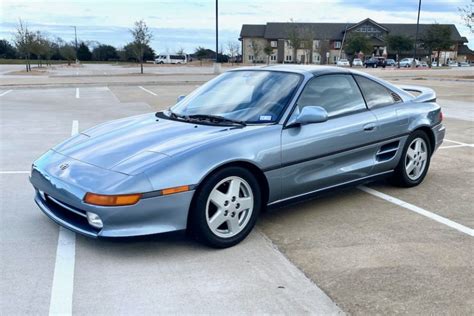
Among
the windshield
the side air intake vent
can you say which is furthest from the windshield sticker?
the side air intake vent

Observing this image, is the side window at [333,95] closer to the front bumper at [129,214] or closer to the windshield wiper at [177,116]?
the windshield wiper at [177,116]

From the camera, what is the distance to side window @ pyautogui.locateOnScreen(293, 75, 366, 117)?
4.46 metres

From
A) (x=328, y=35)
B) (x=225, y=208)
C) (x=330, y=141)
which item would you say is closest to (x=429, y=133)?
(x=330, y=141)

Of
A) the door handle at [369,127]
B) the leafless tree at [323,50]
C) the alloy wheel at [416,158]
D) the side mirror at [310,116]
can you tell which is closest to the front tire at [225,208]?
the side mirror at [310,116]

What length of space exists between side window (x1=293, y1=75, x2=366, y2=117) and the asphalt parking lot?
101 centimetres

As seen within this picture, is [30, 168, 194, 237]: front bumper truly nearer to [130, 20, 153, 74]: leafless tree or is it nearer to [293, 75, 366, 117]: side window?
[293, 75, 366, 117]: side window

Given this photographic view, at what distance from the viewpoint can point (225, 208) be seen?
3.72m

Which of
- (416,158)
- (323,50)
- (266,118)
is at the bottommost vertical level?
(416,158)

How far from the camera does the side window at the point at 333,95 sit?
4.46 metres

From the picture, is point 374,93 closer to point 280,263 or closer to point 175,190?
point 280,263

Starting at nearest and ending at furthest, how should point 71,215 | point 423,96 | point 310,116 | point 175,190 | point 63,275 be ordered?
point 63,275 < point 175,190 < point 71,215 < point 310,116 < point 423,96

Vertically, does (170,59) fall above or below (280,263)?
above

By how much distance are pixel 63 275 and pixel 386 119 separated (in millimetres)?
3484

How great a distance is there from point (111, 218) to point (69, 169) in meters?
0.67
